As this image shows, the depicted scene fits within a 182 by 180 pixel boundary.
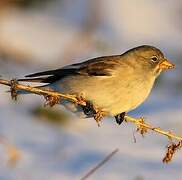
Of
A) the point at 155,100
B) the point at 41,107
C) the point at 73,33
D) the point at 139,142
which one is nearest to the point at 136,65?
the point at 139,142

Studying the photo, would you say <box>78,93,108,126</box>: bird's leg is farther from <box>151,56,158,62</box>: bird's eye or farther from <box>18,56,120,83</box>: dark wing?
<box>151,56,158,62</box>: bird's eye

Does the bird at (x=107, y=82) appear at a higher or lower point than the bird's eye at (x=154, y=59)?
lower

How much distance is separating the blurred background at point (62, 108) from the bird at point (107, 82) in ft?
1.98

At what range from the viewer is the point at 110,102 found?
6586mm

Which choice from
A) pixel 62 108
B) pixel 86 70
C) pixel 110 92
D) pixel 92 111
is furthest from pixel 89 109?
pixel 62 108

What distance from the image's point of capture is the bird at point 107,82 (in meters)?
6.60

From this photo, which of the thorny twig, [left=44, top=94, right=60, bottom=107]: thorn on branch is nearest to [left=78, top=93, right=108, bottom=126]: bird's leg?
the thorny twig

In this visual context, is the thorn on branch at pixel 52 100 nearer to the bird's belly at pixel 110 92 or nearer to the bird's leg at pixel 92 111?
the bird's leg at pixel 92 111

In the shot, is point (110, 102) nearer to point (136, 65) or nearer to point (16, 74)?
point (136, 65)

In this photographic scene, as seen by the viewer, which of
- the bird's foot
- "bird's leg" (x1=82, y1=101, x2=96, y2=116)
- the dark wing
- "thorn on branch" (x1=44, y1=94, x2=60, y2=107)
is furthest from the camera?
the dark wing

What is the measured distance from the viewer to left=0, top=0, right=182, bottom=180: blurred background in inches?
325

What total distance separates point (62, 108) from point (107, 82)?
3.40 metres

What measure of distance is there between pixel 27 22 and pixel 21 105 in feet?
14.0

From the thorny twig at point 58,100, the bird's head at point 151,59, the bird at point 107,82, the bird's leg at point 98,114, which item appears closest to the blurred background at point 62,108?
the bird at point 107,82
